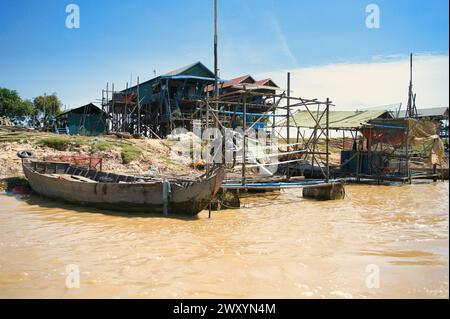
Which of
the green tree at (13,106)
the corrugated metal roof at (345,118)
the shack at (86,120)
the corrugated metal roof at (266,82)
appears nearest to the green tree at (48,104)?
the green tree at (13,106)

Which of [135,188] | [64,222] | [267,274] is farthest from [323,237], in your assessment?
[64,222]

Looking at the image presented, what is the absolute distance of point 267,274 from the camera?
4.81 metres

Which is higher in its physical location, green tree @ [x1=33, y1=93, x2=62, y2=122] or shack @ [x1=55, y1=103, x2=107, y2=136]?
green tree @ [x1=33, y1=93, x2=62, y2=122]

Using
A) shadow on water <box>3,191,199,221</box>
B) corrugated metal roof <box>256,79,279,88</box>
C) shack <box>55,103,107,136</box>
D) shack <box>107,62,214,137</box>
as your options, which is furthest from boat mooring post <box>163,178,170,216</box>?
shack <box>55,103,107,136</box>

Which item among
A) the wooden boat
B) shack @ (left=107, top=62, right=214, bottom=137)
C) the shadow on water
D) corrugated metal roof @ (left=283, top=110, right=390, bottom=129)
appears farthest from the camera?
shack @ (left=107, top=62, right=214, bottom=137)

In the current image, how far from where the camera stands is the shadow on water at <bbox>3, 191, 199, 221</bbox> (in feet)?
28.9

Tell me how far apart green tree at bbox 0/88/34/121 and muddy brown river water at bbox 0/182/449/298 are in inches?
1346

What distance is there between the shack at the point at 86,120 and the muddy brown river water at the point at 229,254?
2219 centimetres

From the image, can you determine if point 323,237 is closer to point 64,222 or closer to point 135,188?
point 135,188

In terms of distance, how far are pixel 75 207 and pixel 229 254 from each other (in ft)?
20.8

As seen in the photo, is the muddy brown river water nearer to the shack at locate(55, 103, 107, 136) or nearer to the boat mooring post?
the boat mooring post

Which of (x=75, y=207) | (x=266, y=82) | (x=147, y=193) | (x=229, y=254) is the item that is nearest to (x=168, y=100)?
(x=266, y=82)
